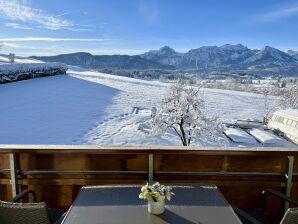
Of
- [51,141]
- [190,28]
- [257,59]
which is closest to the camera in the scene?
[51,141]

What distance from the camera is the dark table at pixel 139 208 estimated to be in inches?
65.7

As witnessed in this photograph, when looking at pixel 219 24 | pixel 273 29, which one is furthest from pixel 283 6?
pixel 219 24

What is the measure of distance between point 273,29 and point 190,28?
5438mm

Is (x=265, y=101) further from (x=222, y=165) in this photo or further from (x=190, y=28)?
(x=222, y=165)

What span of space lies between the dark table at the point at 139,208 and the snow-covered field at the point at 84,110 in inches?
456

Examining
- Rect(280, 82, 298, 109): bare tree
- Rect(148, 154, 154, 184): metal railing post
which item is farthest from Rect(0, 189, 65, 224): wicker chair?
Rect(280, 82, 298, 109): bare tree

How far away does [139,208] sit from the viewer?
5.88 feet

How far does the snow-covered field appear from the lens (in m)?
14.4

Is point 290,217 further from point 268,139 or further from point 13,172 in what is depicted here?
point 268,139

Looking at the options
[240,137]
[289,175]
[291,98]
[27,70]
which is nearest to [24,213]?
[289,175]

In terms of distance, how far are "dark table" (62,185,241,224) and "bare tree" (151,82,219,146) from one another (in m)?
13.4

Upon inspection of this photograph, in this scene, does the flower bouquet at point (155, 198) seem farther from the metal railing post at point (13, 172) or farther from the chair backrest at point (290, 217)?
the metal railing post at point (13, 172)

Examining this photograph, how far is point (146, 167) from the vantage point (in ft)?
8.36

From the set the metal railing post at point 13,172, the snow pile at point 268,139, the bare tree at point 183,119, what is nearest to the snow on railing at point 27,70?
the bare tree at point 183,119
